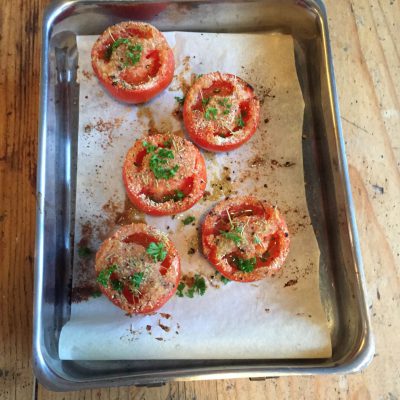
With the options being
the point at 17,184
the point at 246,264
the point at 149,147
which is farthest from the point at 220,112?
the point at 17,184

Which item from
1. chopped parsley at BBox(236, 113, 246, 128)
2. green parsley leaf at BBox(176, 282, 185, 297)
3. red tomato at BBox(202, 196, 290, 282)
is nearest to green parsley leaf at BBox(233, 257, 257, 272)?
red tomato at BBox(202, 196, 290, 282)

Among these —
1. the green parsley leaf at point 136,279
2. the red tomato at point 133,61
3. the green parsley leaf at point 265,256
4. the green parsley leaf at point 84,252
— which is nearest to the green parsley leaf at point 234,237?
the green parsley leaf at point 265,256

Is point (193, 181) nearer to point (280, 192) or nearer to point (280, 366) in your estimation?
point (280, 192)

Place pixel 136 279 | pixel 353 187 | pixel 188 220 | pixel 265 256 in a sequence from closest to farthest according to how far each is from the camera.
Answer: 1. pixel 136 279
2. pixel 265 256
3. pixel 188 220
4. pixel 353 187

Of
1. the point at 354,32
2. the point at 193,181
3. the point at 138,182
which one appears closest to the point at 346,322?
the point at 193,181

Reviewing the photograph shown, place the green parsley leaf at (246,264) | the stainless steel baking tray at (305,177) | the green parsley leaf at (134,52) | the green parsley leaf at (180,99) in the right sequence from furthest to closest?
the green parsley leaf at (180,99)
the green parsley leaf at (134,52)
the green parsley leaf at (246,264)
the stainless steel baking tray at (305,177)

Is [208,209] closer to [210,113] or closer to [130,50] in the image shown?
[210,113]

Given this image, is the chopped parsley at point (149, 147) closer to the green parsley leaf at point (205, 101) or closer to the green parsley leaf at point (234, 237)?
the green parsley leaf at point (205, 101)
